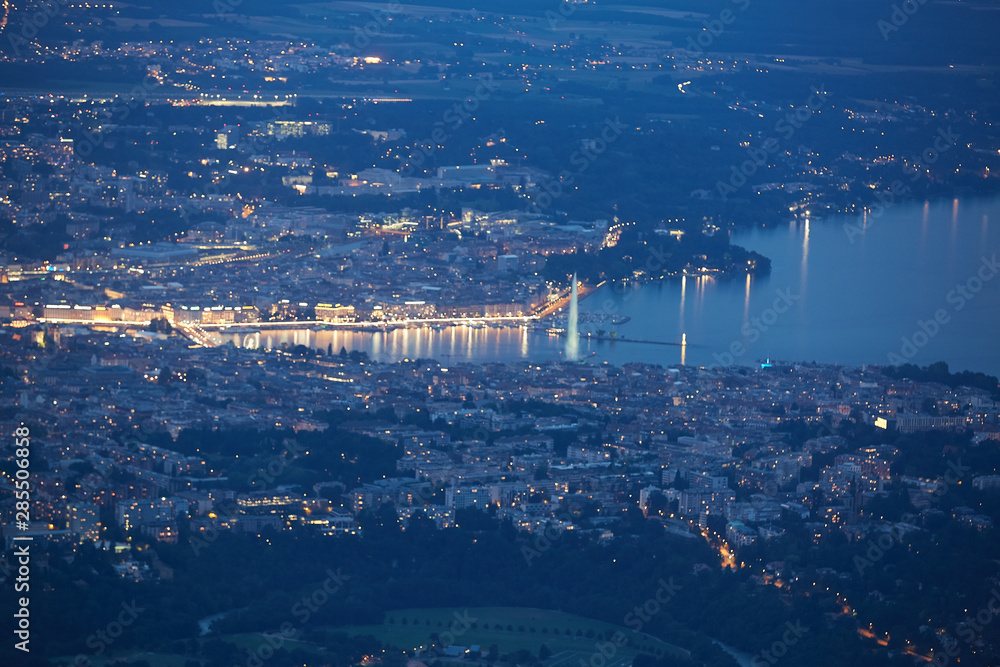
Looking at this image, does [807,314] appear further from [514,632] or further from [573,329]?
[514,632]

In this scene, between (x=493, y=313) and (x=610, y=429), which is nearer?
(x=610, y=429)

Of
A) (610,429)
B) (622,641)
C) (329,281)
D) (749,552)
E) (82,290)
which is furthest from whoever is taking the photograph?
(329,281)

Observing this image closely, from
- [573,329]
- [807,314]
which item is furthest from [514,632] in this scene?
[807,314]

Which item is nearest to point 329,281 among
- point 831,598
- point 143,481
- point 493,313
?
point 493,313

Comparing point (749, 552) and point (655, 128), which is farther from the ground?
point (655, 128)

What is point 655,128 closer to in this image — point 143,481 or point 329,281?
point 329,281
